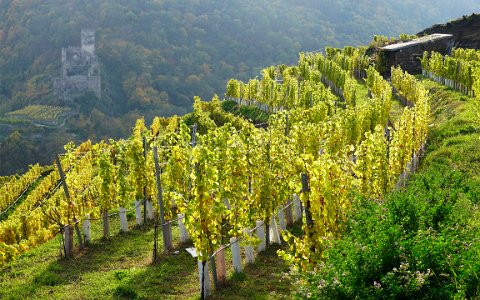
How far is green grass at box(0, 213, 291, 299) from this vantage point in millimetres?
13898

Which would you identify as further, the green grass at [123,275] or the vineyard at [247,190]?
the green grass at [123,275]

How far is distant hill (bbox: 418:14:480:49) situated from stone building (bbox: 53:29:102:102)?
89535mm

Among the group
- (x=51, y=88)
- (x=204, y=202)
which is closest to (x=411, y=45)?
(x=204, y=202)

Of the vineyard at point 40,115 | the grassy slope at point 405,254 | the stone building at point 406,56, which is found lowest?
the vineyard at point 40,115

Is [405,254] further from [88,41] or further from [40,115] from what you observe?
[88,41]

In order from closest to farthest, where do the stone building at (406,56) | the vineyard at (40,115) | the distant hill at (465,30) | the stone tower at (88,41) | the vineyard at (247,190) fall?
the vineyard at (247,190) < the stone building at (406,56) < the distant hill at (465,30) < the vineyard at (40,115) < the stone tower at (88,41)

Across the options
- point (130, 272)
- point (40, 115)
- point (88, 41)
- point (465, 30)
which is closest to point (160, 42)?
point (88, 41)

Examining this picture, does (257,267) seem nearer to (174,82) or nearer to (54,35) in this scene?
(174,82)

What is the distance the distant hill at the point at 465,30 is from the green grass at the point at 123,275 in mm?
50686

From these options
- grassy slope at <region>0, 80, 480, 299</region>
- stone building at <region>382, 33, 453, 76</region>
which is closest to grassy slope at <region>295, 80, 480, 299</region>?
grassy slope at <region>0, 80, 480, 299</region>

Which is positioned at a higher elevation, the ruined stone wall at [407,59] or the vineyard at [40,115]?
the ruined stone wall at [407,59]

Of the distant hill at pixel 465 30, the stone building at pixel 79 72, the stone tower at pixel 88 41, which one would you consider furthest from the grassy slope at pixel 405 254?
the stone tower at pixel 88 41

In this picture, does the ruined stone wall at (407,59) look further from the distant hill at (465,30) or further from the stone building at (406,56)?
the distant hill at (465,30)

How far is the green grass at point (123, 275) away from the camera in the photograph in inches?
547
